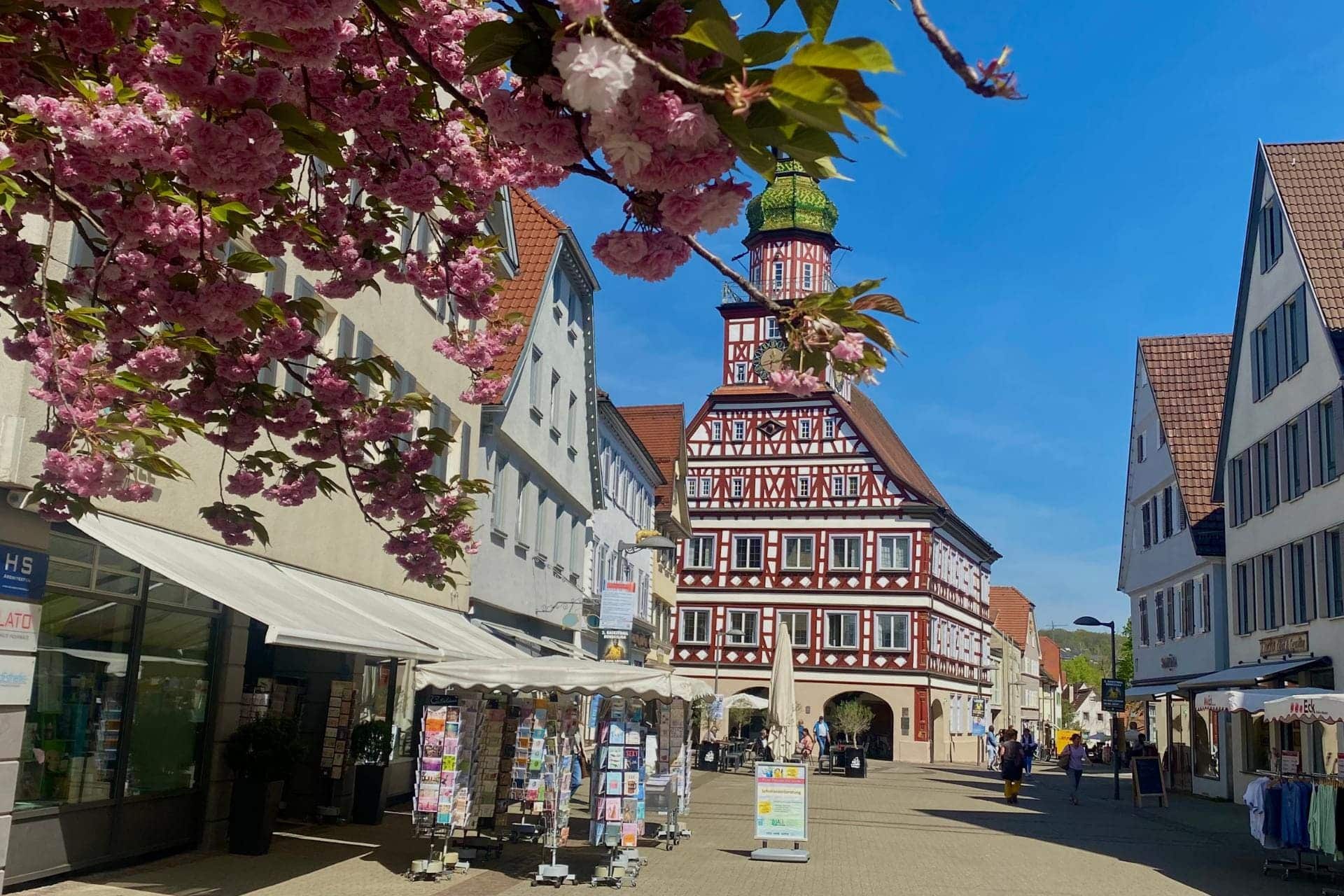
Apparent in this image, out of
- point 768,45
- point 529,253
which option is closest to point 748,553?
point 529,253

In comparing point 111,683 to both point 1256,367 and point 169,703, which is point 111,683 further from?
point 1256,367

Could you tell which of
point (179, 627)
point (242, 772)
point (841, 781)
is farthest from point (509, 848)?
point (841, 781)

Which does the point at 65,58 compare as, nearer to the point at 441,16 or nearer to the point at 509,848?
the point at 441,16

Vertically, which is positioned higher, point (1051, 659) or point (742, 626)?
point (1051, 659)

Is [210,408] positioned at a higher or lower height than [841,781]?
higher

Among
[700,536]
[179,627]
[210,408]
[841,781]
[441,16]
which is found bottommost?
[841,781]

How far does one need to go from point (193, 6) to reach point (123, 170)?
1.98 feet

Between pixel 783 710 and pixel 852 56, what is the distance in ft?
77.2

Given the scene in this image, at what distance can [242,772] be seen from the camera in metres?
13.4

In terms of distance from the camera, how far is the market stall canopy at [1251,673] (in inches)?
969

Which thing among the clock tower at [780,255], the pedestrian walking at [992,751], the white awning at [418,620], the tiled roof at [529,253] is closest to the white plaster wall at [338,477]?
the white awning at [418,620]

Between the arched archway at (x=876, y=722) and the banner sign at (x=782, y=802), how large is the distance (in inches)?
1422

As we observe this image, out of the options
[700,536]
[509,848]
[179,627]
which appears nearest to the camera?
[179,627]

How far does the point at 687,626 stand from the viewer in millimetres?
55156
